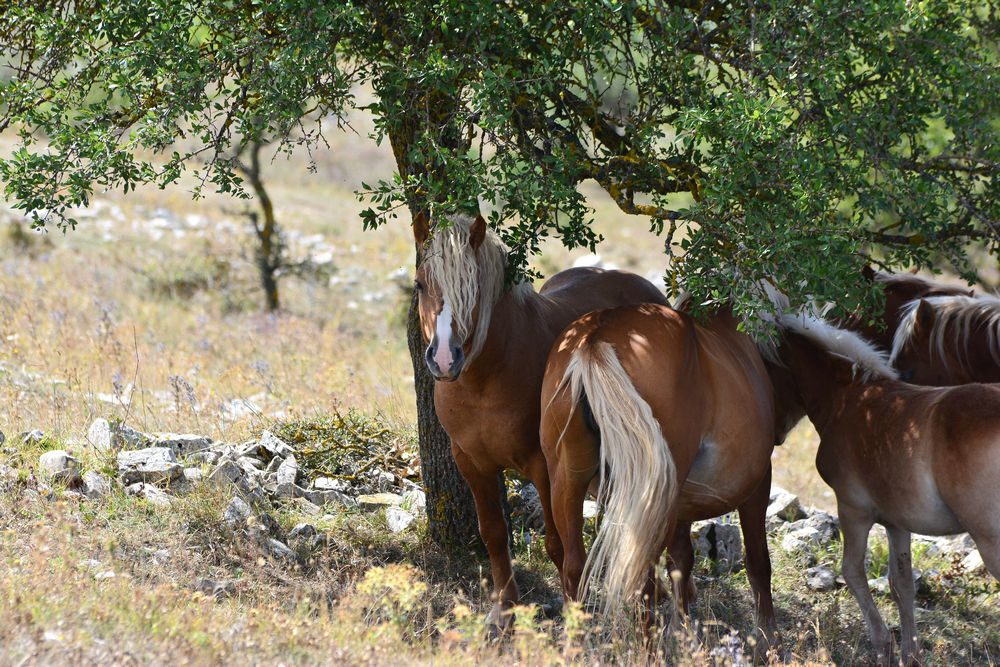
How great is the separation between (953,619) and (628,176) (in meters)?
3.69

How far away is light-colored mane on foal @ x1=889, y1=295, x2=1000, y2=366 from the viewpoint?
5.46m

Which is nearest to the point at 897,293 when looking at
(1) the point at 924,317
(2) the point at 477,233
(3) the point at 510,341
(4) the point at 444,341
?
(1) the point at 924,317

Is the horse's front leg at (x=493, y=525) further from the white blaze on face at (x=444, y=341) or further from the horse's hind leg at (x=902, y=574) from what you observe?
the horse's hind leg at (x=902, y=574)

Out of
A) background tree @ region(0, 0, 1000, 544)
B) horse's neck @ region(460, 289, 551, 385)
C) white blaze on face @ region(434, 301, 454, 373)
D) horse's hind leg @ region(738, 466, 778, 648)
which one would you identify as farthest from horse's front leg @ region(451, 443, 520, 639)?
horse's hind leg @ region(738, 466, 778, 648)

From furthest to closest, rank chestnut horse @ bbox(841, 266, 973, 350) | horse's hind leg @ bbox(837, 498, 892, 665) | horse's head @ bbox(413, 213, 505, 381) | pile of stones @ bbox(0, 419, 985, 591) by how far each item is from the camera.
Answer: chestnut horse @ bbox(841, 266, 973, 350), pile of stones @ bbox(0, 419, 985, 591), horse's hind leg @ bbox(837, 498, 892, 665), horse's head @ bbox(413, 213, 505, 381)

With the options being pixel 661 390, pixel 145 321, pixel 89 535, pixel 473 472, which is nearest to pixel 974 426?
pixel 661 390

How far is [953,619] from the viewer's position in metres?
5.60

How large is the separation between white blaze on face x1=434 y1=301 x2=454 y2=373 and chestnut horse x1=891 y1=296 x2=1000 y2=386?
3110 millimetres

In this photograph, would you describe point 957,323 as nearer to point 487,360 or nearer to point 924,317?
point 924,317

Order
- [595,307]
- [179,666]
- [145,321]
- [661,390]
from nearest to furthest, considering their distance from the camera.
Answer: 1. [179,666]
2. [661,390]
3. [595,307]
4. [145,321]

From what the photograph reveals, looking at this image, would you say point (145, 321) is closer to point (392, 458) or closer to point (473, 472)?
point (392, 458)

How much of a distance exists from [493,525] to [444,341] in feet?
4.78

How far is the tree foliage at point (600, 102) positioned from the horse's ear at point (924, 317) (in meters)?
0.72

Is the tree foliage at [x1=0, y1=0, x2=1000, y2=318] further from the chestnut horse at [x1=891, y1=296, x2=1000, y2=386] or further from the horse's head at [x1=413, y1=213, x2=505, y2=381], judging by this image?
the chestnut horse at [x1=891, y1=296, x2=1000, y2=386]
